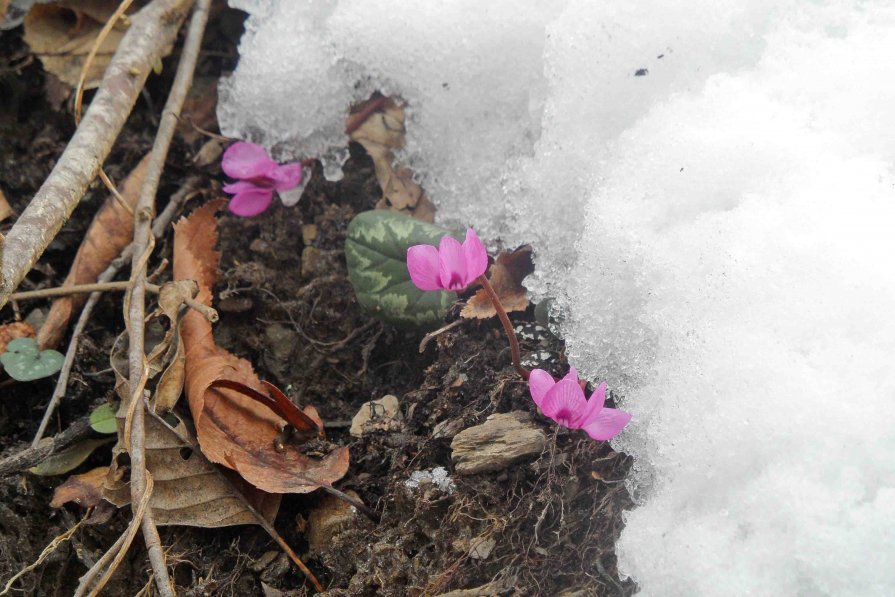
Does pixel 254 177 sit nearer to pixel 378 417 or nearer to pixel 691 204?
pixel 378 417

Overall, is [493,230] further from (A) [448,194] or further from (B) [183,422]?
(B) [183,422]

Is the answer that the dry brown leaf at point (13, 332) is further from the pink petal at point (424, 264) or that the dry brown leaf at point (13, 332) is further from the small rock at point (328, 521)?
the pink petal at point (424, 264)

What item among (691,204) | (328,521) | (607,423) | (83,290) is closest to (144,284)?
(83,290)

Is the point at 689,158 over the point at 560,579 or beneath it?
over

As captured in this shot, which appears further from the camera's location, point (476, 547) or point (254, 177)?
point (254, 177)

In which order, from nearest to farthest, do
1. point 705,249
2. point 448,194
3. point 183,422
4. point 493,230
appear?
point 705,249 → point 183,422 → point 493,230 → point 448,194

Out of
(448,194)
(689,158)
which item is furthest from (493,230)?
(689,158)

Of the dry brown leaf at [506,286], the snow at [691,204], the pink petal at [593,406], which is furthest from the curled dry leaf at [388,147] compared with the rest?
the pink petal at [593,406]
